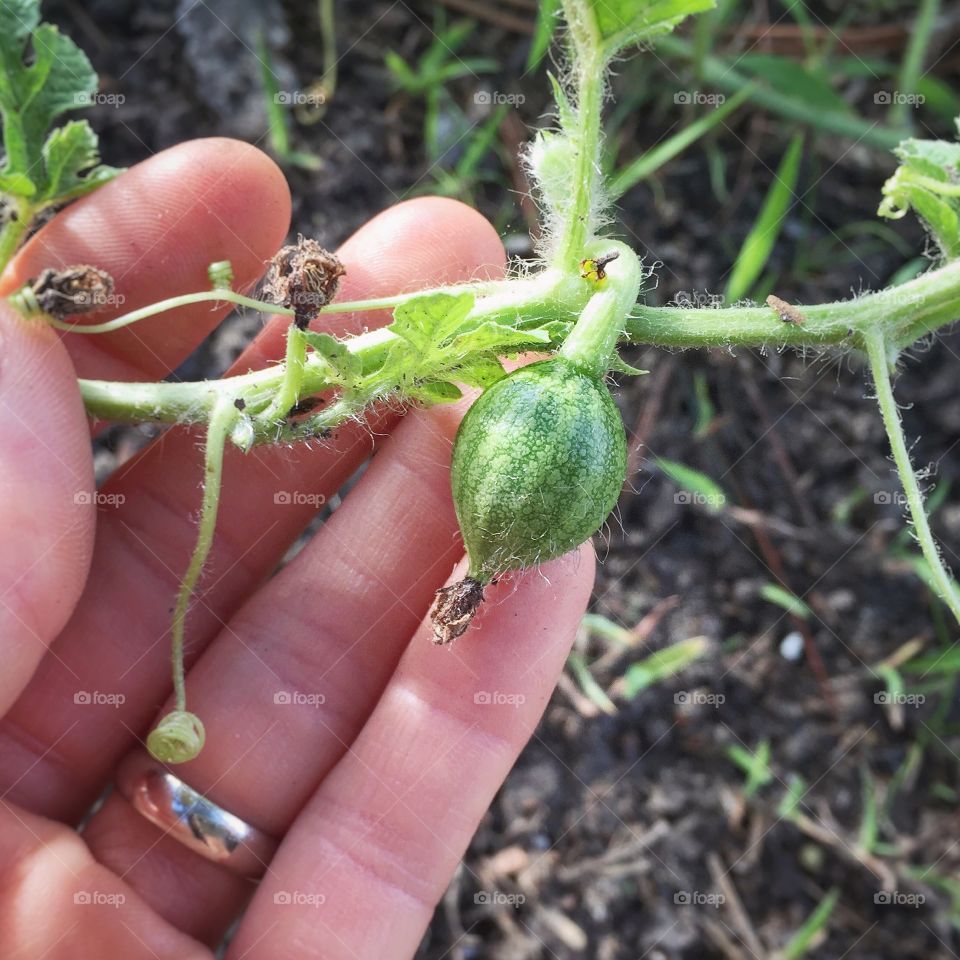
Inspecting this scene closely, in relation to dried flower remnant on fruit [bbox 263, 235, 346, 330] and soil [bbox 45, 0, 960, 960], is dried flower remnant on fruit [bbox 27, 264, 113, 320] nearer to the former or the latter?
dried flower remnant on fruit [bbox 263, 235, 346, 330]

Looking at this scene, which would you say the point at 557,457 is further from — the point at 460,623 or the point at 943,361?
the point at 943,361

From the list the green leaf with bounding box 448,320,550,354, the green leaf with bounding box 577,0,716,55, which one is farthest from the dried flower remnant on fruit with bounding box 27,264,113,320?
the green leaf with bounding box 577,0,716,55

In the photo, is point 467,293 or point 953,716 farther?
point 953,716

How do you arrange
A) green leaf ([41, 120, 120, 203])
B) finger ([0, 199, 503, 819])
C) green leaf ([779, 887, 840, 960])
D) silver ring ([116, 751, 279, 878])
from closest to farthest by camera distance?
A: green leaf ([41, 120, 120, 203]) → silver ring ([116, 751, 279, 878]) → finger ([0, 199, 503, 819]) → green leaf ([779, 887, 840, 960])

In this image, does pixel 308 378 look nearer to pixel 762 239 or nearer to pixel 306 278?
pixel 306 278

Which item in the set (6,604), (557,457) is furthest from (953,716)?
(6,604)

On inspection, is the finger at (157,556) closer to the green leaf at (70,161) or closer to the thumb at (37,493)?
the thumb at (37,493)

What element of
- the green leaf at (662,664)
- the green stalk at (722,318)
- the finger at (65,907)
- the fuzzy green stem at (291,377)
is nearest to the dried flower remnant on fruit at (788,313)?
the green stalk at (722,318)
